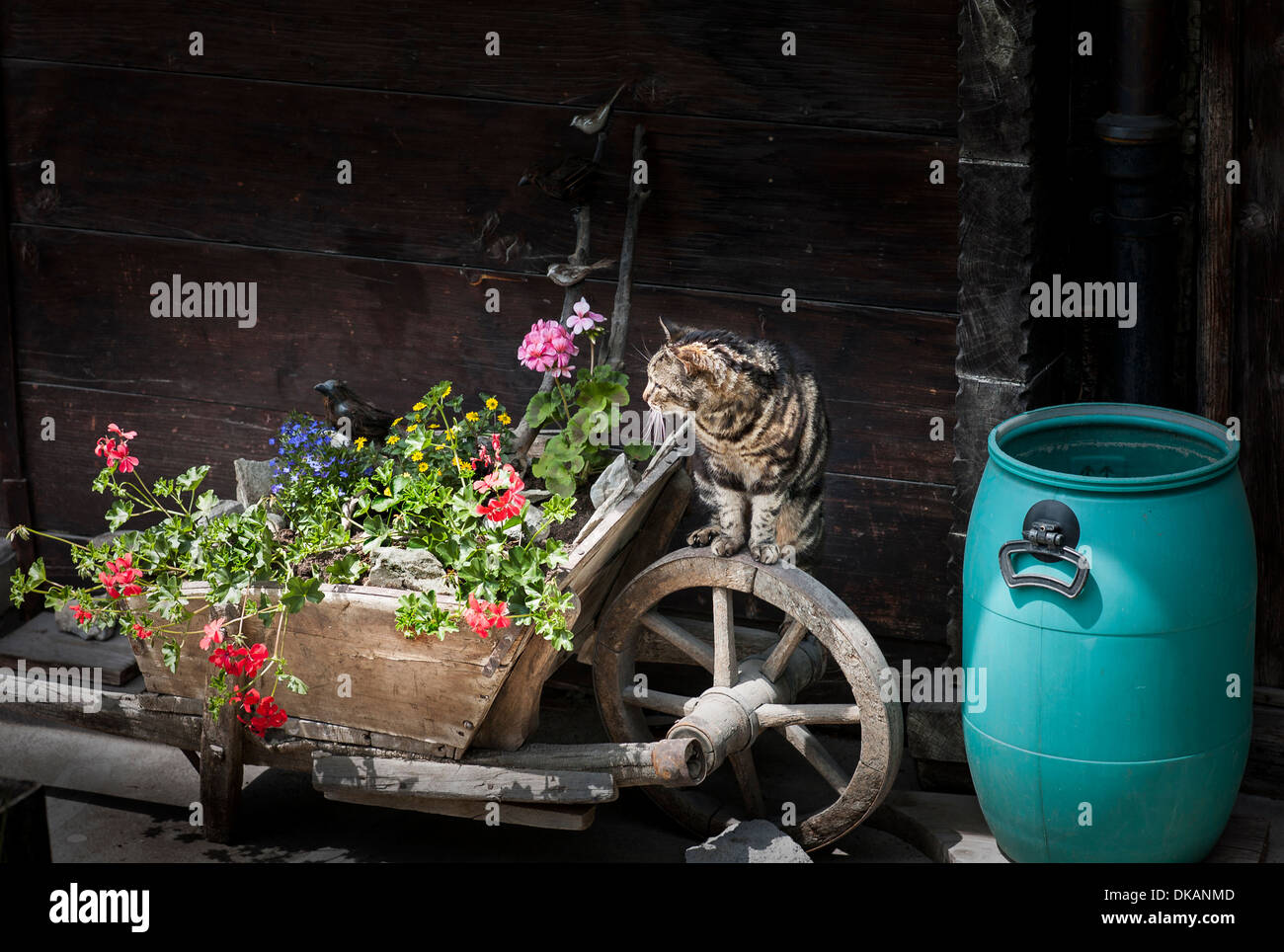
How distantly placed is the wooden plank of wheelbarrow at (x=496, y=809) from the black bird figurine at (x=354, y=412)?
0.91m

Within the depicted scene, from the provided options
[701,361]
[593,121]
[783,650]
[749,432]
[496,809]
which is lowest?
[496,809]

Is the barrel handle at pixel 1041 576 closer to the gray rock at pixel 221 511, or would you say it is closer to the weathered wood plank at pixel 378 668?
the weathered wood plank at pixel 378 668

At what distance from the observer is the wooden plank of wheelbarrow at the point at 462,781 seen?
125 inches

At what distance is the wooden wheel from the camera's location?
3.21 metres

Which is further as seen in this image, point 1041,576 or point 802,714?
point 802,714

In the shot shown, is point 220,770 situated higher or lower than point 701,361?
lower

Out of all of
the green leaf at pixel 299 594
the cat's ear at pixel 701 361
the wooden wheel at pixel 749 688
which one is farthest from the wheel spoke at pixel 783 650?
the green leaf at pixel 299 594

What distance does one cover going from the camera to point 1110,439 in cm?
327

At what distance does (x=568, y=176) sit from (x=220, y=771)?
1.63 m

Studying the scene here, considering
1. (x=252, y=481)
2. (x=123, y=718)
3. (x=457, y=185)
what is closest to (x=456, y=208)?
(x=457, y=185)

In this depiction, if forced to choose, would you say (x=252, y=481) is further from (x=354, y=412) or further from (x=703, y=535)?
(x=703, y=535)

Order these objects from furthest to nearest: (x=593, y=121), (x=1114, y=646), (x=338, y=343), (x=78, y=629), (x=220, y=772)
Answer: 1. (x=78, y=629)
2. (x=338, y=343)
3. (x=593, y=121)
4. (x=220, y=772)
5. (x=1114, y=646)

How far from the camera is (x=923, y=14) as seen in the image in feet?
11.1

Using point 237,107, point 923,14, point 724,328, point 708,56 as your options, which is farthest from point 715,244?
point 237,107
